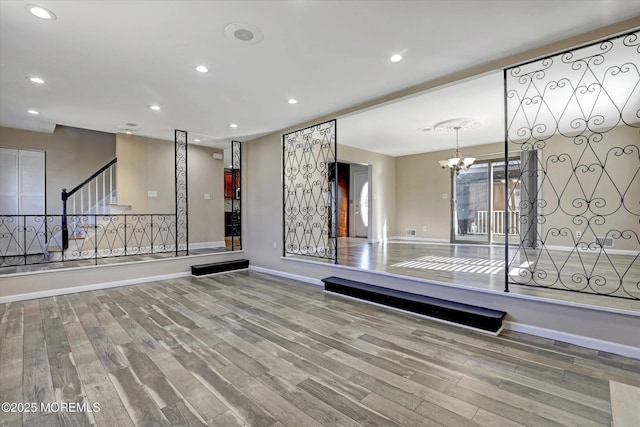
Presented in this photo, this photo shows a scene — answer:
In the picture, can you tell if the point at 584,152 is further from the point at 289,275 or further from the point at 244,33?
the point at 244,33

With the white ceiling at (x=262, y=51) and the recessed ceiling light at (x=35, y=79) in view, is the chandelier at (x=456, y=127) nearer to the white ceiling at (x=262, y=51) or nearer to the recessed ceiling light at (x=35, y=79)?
the white ceiling at (x=262, y=51)

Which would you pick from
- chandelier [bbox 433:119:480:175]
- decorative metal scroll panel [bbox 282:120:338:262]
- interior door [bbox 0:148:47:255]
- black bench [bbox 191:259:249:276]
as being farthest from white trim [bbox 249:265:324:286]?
interior door [bbox 0:148:47:255]

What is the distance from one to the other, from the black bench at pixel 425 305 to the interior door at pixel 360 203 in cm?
593

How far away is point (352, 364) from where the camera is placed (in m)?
2.34

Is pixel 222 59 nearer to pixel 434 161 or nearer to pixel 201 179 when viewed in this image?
pixel 201 179

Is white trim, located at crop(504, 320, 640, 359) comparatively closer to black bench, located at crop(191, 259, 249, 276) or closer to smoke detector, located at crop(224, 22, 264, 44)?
smoke detector, located at crop(224, 22, 264, 44)

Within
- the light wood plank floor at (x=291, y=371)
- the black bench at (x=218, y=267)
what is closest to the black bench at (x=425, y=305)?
the light wood plank floor at (x=291, y=371)

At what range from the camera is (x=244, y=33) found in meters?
2.60

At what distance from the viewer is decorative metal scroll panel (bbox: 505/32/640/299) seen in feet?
10.6

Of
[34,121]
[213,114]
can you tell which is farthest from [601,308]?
[34,121]

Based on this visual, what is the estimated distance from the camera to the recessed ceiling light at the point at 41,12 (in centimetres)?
223

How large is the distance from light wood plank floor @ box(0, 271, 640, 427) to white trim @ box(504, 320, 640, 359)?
0.27 ft

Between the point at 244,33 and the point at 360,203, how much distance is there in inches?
320

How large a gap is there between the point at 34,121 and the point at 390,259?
711 centimetres
